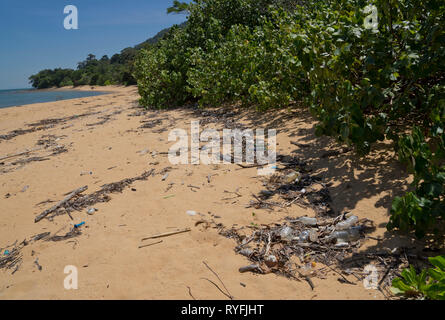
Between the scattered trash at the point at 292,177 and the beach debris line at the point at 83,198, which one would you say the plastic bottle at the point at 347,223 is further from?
the beach debris line at the point at 83,198

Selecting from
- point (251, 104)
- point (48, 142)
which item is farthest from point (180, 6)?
point (48, 142)

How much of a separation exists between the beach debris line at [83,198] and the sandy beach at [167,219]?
10cm

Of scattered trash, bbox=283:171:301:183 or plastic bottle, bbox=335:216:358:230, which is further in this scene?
scattered trash, bbox=283:171:301:183

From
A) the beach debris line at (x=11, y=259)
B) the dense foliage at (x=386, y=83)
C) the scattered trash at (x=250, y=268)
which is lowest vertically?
the beach debris line at (x=11, y=259)

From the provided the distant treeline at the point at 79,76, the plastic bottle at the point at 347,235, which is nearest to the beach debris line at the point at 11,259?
the plastic bottle at the point at 347,235

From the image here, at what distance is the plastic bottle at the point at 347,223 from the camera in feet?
8.15

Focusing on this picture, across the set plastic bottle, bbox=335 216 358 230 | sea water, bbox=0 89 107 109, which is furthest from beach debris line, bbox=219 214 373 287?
sea water, bbox=0 89 107 109

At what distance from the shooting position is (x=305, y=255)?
229 cm

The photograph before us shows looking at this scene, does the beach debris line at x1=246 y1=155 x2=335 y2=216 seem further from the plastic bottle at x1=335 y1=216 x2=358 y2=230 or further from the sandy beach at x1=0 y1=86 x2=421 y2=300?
the plastic bottle at x1=335 y1=216 x2=358 y2=230

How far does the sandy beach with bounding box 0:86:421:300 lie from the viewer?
2.05 metres

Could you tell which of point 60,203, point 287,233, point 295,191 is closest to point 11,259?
point 60,203

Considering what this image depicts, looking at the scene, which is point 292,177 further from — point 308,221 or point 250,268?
point 250,268

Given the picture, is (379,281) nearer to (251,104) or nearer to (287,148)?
(287,148)

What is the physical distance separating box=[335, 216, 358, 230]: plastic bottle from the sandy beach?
115 mm
